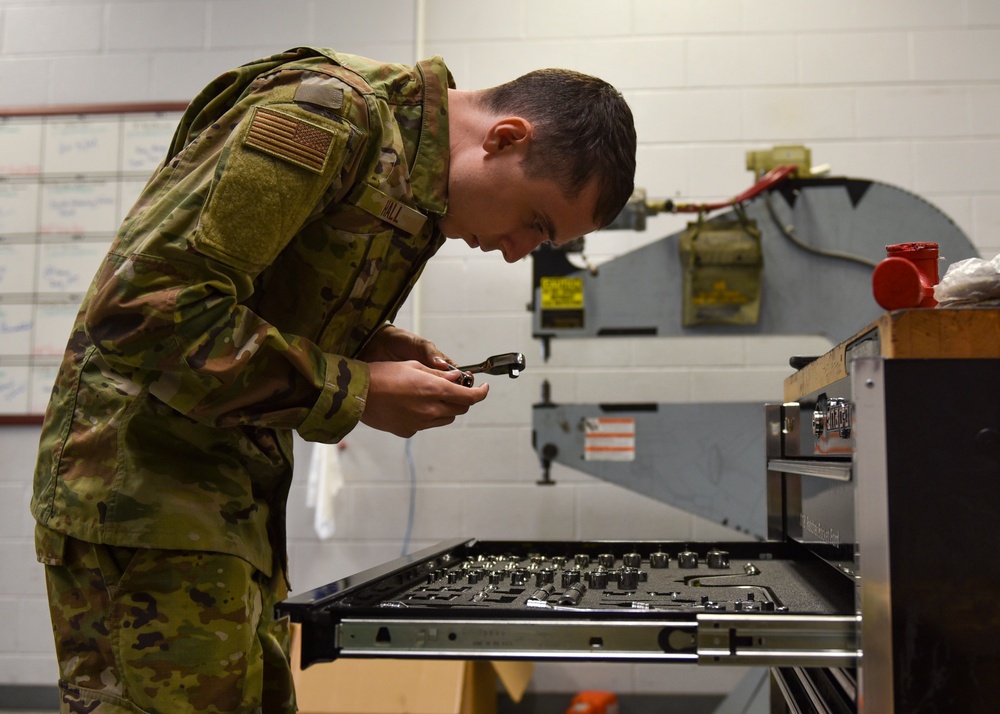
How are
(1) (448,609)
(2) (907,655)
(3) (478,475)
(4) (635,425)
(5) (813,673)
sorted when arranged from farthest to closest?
1. (3) (478,475)
2. (4) (635,425)
3. (5) (813,673)
4. (1) (448,609)
5. (2) (907,655)

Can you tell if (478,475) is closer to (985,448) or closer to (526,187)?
(526,187)

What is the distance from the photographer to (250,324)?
88 centimetres

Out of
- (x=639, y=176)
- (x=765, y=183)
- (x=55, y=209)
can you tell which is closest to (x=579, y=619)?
(x=765, y=183)

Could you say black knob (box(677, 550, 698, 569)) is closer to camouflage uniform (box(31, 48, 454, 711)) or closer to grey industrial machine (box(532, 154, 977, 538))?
camouflage uniform (box(31, 48, 454, 711))

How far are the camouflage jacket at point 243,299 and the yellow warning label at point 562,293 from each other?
1.04m

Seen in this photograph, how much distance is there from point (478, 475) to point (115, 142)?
5.18ft

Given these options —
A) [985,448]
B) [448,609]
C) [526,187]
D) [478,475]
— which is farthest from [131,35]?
[985,448]

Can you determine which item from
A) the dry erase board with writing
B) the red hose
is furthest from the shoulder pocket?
the dry erase board with writing

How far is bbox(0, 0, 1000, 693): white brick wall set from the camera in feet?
8.75

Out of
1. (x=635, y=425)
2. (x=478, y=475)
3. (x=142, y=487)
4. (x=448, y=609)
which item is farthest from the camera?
(x=478, y=475)

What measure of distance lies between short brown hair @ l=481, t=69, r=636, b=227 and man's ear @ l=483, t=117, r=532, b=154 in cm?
1

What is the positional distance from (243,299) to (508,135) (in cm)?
36

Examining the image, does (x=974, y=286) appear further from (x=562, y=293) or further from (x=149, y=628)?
(x=562, y=293)

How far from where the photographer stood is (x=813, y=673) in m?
1.09
